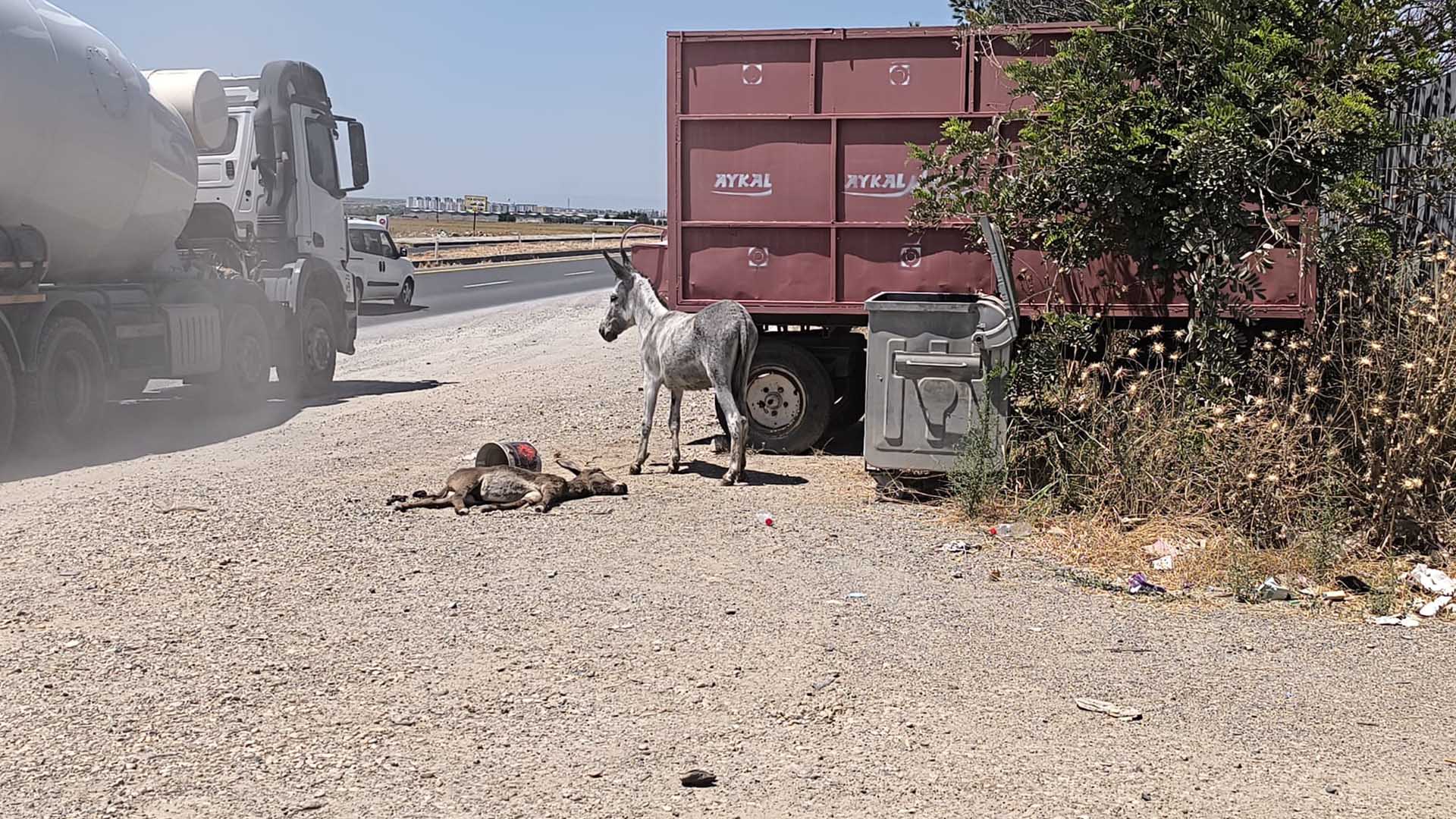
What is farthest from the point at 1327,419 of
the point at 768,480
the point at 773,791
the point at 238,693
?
the point at 238,693

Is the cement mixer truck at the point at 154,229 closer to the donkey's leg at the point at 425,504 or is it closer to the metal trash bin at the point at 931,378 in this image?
the donkey's leg at the point at 425,504

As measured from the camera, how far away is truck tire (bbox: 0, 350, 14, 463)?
37.4 feet

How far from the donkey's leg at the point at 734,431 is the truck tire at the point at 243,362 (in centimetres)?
734

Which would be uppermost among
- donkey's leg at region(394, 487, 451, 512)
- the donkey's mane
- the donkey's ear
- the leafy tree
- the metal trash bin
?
the leafy tree

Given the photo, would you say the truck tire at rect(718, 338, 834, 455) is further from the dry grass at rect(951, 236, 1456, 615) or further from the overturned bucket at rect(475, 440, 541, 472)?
the dry grass at rect(951, 236, 1456, 615)

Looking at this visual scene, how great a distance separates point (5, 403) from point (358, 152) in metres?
6.77

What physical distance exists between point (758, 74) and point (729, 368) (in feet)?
8.16

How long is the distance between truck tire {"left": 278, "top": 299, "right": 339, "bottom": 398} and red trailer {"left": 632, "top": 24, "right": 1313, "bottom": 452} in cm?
647

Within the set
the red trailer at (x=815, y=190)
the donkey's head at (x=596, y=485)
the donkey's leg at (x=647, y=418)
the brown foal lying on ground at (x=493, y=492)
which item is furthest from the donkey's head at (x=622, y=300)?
the brown foal lying on ground at (x=493, y=492)

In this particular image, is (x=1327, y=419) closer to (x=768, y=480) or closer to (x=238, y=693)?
(x=768, y=480)

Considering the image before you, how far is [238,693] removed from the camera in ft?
18.4

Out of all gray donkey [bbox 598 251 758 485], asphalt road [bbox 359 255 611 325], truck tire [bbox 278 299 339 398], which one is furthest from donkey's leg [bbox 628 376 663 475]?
asphalt road [bbox 359 255 611 325]

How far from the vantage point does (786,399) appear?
1185 centimetres

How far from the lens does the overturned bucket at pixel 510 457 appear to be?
9.76m
